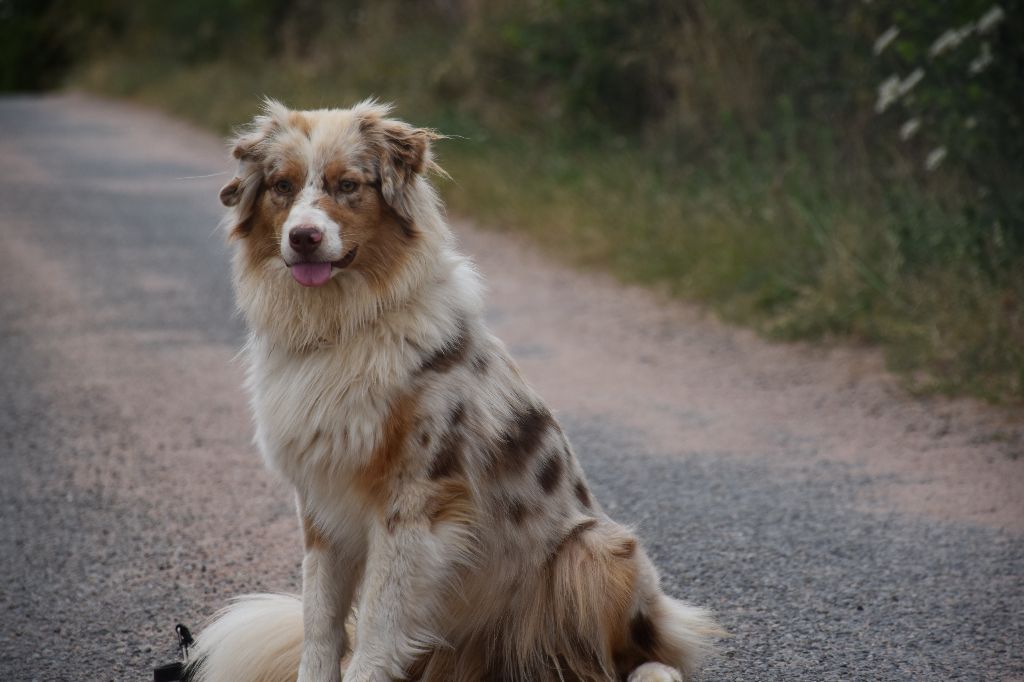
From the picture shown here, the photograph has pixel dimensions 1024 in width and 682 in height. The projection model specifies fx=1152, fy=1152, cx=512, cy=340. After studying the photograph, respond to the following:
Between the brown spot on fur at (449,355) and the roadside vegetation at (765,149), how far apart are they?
3.78 metres

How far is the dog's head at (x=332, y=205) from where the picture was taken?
3285mm

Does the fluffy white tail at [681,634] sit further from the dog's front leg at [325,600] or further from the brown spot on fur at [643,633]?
the dog's front leg at [325,600]

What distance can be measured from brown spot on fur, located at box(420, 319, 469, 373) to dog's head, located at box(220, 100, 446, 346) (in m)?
0.23

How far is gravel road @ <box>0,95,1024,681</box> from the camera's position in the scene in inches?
152

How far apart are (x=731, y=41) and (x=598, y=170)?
1.71m

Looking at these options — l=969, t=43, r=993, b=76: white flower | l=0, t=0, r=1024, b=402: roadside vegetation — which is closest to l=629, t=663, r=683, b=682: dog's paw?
l=0, t=0, r=1024, b=402: roadside vegetation

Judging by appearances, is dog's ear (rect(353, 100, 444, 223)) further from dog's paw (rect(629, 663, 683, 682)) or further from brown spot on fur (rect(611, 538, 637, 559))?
dog's paw (rect(629, 663, 683, 682))

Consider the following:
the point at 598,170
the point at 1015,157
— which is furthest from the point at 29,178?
the point at 1015,157

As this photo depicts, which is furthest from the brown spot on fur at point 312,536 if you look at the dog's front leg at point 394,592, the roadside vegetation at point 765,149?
the roadside vegetation at point 765,149

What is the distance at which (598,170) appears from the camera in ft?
36.6

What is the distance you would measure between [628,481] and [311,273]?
2472 millimetres

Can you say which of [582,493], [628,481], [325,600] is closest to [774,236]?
[628,481]

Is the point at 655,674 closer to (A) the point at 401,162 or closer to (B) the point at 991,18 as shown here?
(A) the point at 401,162

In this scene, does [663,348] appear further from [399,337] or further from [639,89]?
[639,89]
